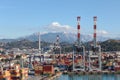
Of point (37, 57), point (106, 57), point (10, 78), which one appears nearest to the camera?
point (10, 78)

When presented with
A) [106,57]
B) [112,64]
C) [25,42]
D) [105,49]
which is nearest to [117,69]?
[112,64]

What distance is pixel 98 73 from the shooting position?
3262 cm

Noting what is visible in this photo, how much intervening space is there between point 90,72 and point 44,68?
446 cm

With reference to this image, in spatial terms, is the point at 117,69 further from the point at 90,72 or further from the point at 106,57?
the point at 106,57

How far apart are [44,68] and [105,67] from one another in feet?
25.6

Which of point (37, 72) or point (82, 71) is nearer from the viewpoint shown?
point (37, 72)

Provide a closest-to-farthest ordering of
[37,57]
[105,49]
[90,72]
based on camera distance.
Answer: [90,72]
[37,57]
[105,49]

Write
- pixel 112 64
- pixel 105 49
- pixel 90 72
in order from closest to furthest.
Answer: pixel 90 72 < pixel 112 64 < pixel 105 49

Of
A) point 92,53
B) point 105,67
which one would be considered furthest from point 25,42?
point 105,67

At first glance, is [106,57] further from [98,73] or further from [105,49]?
[105,49]

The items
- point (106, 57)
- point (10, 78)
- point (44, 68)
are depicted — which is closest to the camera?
point (10, 78)

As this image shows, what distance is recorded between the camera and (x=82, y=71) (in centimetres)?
3391

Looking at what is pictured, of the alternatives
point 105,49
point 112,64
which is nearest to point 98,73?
point 112,64

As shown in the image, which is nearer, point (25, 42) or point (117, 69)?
point (117, 69)
